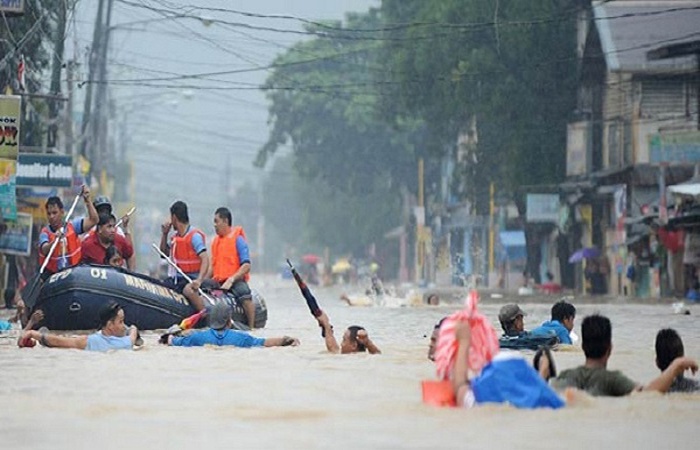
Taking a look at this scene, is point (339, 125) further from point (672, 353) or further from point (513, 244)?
point (672, 353)

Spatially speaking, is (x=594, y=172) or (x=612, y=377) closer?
(x=612, y=377)

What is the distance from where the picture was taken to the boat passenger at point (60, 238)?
25188mm

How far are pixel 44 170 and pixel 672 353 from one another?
2973 centimetres

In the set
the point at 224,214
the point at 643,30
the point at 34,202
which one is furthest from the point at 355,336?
the point at 643,30

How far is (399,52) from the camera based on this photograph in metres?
72.1

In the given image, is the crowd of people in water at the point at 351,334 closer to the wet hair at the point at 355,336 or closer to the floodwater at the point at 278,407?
the wet hair at the point at 355,336

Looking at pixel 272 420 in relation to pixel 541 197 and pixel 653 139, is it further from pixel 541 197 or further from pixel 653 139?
pixel 541 197

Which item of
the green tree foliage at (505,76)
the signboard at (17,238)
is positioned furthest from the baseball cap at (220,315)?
the green tree foliage at (505,76)

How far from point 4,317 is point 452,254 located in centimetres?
6888

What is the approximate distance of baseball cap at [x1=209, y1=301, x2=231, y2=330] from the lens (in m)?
22.4

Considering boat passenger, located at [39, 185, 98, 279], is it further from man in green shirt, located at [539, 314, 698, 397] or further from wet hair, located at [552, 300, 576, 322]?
man in green shirt, located at [539, 314, 698, 397]

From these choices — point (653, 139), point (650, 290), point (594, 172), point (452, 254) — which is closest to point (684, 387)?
point (653, 139)

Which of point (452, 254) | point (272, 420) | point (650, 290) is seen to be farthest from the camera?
point (452, 254)

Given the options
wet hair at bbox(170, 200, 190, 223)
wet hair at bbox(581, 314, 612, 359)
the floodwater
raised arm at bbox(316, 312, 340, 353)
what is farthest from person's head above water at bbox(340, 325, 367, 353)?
wet hair at bbox(581, 314, 612, 359)
